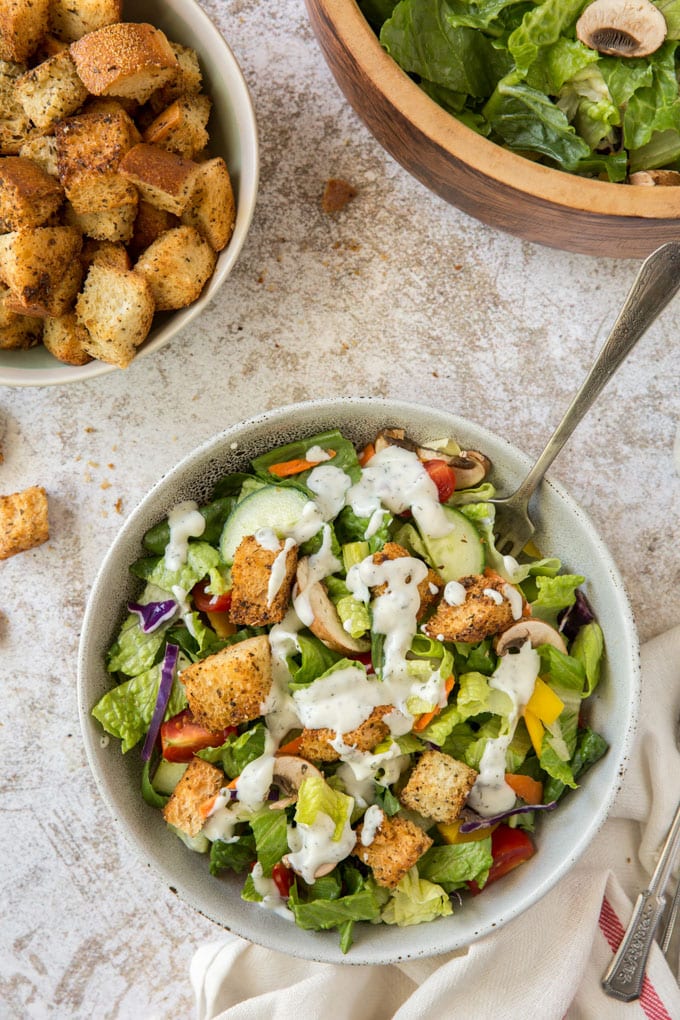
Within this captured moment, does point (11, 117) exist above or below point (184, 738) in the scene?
above

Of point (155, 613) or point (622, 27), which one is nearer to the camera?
point (622, 27)

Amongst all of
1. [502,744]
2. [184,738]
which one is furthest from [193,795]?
[502,744]

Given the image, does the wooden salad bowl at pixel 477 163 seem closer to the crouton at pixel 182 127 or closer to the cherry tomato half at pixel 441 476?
the crouton at pixel 182 127

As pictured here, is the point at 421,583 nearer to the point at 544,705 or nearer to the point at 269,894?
the point at 544,705

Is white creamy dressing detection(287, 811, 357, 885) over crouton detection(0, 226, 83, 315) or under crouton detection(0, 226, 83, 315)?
under

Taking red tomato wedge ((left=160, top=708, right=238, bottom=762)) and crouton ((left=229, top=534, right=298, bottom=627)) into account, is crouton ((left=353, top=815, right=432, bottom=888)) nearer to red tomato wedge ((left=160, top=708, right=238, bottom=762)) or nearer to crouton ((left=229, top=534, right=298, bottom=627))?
red tomato wedge ((left=160, top=708, right=238, bottom=762))

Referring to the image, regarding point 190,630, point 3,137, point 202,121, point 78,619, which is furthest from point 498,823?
point 3,137

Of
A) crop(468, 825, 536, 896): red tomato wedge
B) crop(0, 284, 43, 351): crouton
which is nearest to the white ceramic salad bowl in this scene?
crop(468, 825, 536, 896): red tomato wedge
